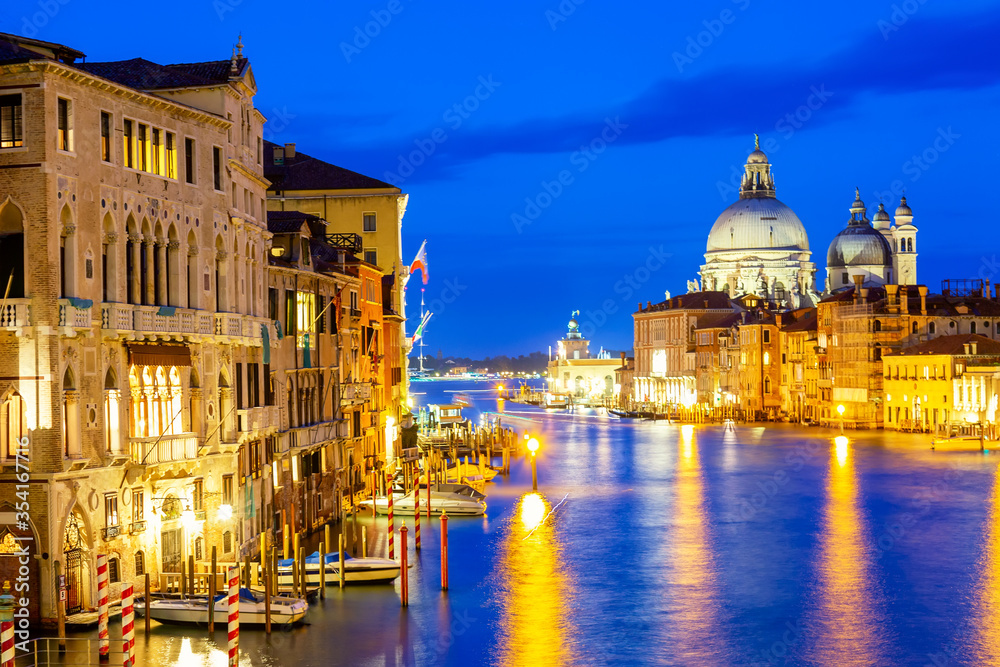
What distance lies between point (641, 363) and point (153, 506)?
110917 millimetres

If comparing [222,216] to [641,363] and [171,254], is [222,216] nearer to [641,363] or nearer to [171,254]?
[171,254]

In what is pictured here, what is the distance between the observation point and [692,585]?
2908cm

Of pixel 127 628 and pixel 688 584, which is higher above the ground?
pixel 127 628

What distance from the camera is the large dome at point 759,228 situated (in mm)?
144625

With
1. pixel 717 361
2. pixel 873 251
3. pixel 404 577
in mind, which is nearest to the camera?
pixel 404 577

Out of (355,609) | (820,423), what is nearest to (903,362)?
(820,423)

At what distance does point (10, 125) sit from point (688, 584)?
55.5 feet

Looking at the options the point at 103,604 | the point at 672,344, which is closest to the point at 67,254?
the point at 103,604

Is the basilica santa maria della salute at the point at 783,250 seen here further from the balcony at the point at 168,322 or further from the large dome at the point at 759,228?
the balcony at the point at 168,322

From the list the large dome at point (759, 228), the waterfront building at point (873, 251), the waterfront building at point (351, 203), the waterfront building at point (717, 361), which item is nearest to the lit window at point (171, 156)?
the waterfront building at point (351, 203)

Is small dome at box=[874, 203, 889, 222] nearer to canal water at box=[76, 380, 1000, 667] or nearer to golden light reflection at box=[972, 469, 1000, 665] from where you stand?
canal water at box=[76, 380, 1000, 667]

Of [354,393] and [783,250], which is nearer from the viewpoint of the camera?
[354,393]

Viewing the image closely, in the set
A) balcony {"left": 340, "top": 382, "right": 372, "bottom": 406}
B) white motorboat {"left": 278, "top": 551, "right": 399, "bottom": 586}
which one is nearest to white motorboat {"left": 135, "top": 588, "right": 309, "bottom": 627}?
white motorboat {"left": 278, "top": 551, "right": 399, "bottom": 586}

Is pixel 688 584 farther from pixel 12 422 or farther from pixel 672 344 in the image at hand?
pixel 672 344
